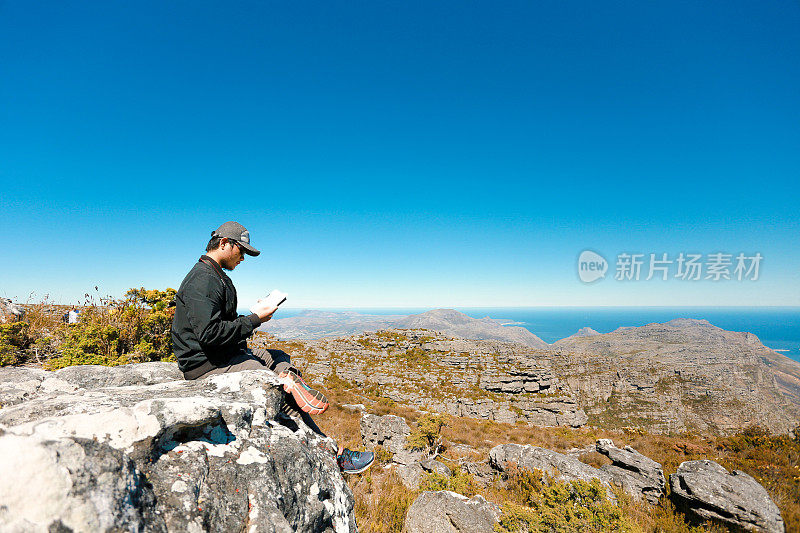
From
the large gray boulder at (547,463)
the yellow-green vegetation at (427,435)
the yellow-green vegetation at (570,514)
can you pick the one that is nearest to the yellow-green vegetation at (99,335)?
the yellow-green vegetation at (570,514)

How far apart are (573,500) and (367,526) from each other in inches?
173

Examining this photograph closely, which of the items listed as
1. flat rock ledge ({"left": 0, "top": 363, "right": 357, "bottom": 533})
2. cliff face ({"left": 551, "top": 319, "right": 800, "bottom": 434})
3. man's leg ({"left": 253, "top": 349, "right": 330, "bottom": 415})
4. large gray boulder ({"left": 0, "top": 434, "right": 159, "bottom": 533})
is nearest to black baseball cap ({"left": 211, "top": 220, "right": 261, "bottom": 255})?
flat rock ledge ({"left": 0, "top": 363, "right": 357, "bottom": 533})

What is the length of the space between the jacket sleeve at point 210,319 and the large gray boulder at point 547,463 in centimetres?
1043

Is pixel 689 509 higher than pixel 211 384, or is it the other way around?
pixel 211 384

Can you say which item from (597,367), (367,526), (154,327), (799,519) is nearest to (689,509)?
(799,519)

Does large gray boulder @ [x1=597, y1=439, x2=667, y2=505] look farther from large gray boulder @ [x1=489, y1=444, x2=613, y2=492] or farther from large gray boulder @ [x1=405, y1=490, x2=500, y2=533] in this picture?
large gray boulder @ [x1=405, y1=490, x2=500, y2=533]

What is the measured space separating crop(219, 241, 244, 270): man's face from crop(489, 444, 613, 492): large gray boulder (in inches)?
431

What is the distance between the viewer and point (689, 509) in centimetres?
788

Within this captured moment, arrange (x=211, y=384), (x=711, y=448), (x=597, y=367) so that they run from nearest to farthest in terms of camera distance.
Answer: (x=211, y=384) → (x=711, y=448) → (x=597, y=367)

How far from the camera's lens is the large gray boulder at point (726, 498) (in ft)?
22.0

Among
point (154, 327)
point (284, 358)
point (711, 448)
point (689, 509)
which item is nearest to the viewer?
point (284, 358)

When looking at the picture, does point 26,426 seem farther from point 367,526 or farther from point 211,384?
point 367,526

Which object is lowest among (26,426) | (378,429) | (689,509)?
(378,429)

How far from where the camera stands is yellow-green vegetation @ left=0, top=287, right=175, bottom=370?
7.09 metres
